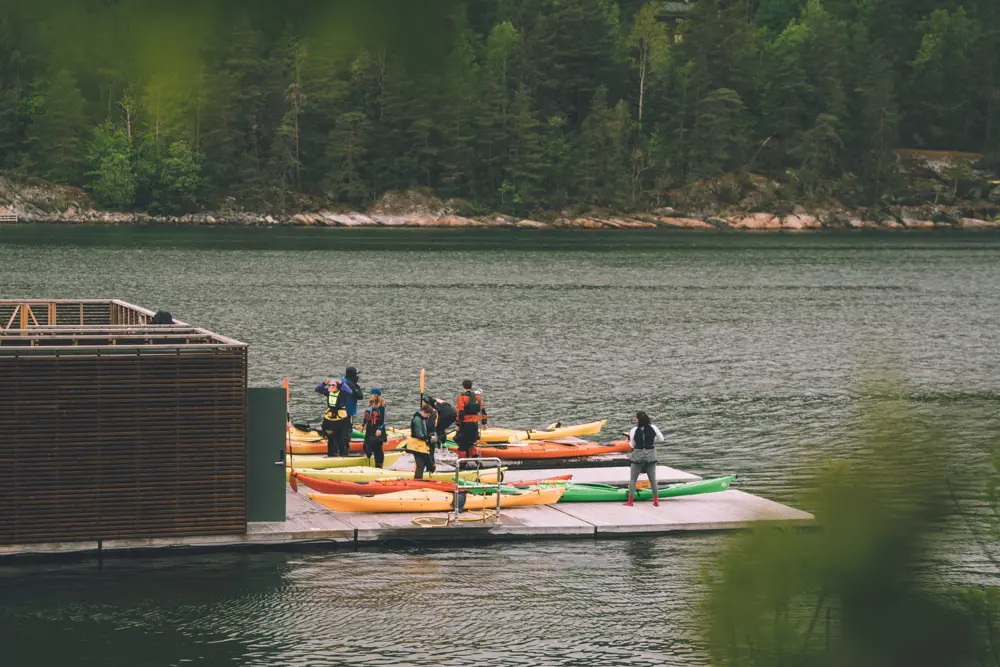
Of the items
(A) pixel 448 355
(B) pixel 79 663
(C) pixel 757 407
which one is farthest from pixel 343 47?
(A) pixel 448 355

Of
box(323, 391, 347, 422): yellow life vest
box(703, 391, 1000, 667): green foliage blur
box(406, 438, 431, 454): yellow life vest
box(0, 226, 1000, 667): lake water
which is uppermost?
box(703, 391, 1000, 667): green foliage blur

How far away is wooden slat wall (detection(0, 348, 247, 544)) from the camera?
23016mm

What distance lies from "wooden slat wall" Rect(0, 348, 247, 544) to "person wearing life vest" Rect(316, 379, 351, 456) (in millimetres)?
7886

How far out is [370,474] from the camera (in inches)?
1152

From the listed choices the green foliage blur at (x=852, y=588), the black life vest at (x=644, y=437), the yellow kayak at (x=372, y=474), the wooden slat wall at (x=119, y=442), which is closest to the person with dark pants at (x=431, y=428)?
the yellow kayak at (x=372, y=474)

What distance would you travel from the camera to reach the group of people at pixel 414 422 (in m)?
29.2

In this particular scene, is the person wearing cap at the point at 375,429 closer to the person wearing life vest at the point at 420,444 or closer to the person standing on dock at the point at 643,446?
the person wearing life vest at the point at 420,444

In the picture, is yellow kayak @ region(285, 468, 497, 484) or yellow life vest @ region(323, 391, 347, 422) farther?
yellow life vest @ region(323, 391, 347, 422)

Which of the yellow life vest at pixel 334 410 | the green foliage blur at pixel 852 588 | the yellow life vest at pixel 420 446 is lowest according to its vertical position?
the yellow life vest at pixel 420 446

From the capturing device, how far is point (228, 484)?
24109mm

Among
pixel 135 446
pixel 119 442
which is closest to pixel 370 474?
pixel 135 446

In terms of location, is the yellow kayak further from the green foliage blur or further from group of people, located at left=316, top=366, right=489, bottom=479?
the green foliage blur

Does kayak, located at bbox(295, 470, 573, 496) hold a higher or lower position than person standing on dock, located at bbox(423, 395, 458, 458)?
lower

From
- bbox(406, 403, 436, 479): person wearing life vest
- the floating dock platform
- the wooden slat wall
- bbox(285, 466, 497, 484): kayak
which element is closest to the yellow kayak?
bbox(285, 466, 497, 484): kayak
